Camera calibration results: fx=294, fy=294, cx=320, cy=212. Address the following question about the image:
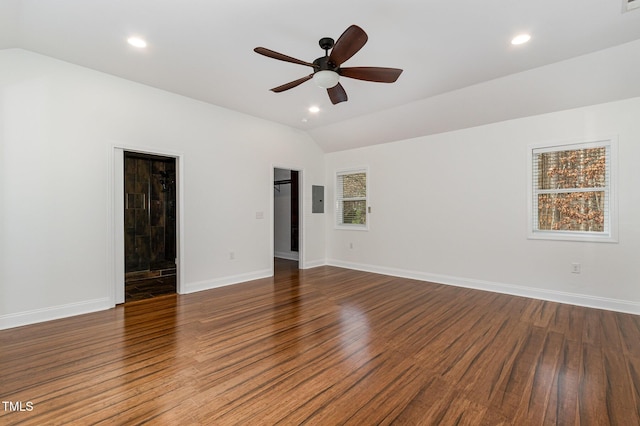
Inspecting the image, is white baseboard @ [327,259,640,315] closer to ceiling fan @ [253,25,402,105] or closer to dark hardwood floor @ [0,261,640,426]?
dark hardwood floor @ [0,261,640,426]

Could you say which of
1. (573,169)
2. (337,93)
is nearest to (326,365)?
(337,93)

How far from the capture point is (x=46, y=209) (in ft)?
10.6

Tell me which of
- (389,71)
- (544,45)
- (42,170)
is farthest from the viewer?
(42,170)

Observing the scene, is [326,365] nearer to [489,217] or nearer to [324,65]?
[324,65]

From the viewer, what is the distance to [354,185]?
21.0 feet

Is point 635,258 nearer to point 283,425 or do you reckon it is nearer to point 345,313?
point 345,313

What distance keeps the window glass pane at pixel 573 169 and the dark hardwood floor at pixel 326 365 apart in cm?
162

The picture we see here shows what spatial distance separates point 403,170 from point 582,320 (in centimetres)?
329

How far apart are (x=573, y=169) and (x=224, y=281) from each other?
5307 millimetres

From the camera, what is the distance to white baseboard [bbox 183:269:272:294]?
14.3ft

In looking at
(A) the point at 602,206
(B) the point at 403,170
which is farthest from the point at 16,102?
(A) the point at 602,206

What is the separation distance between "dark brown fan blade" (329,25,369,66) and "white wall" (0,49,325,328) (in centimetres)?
285

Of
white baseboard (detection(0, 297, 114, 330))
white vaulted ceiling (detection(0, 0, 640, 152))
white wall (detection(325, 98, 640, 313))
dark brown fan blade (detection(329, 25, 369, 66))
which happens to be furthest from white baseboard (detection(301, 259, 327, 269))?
dark brown fan blade (detection(329, 25, 369, 66))

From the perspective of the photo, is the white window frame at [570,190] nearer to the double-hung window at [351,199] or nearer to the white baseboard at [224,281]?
the double-hung window at [351,199]
